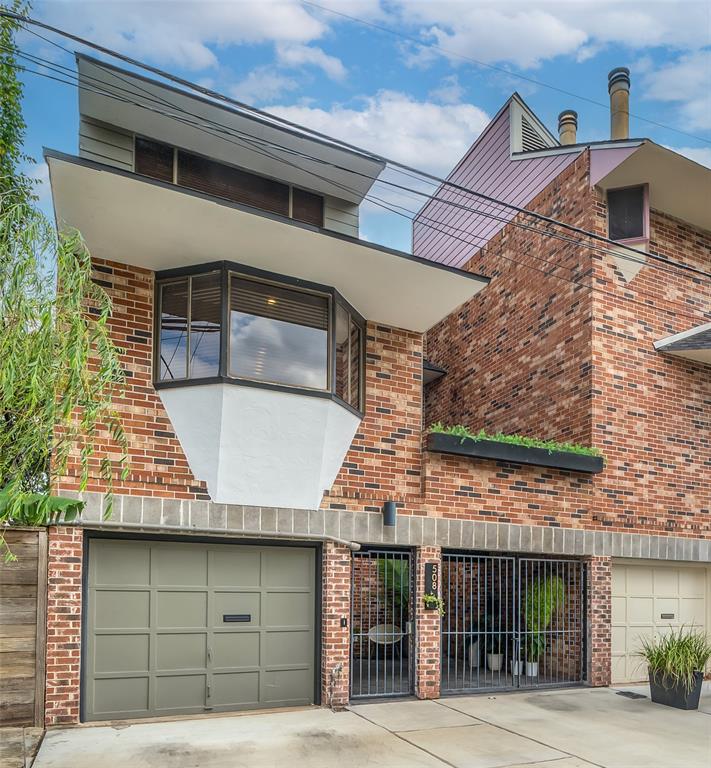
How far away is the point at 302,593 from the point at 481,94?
10.2m

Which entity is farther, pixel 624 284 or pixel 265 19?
pixel 624 284

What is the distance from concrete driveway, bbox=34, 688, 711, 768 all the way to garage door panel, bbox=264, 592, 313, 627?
3.49ft

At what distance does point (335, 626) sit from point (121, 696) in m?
2.65

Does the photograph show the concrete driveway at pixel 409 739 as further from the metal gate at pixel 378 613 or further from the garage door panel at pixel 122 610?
the metal gate at pixel 378 613

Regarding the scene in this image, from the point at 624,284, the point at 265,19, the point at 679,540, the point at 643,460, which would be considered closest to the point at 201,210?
the point at 265,19

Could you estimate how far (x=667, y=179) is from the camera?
12.0m

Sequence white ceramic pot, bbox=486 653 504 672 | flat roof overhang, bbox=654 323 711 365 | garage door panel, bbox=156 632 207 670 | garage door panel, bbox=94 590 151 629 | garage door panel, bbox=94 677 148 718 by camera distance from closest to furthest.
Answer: garage door panel, bbox=94 677 148 718, garage door panel, bbox=94 590 151 629, garage door panel, bbox=156 632 207 670, white ceramic pot, bbox=486 653 504 672, flat roof overhang, bbox=654 323 711 365

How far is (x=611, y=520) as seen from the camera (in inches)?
457

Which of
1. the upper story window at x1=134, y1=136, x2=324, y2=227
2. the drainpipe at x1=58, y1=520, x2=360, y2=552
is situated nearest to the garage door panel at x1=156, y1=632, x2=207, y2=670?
the drainpipe at x1=58, y1=520, x2=360, y2=552

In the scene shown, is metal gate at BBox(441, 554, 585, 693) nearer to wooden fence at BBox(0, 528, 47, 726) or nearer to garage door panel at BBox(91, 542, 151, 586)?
garage door panel at BBox(91, 542, 151, 586)

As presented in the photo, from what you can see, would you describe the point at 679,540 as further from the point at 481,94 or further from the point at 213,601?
the point at 481,94

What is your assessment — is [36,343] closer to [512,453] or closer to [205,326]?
[205,326]

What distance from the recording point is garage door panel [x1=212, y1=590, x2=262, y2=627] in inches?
349

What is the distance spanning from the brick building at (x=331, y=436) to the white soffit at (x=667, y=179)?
0.15ft
